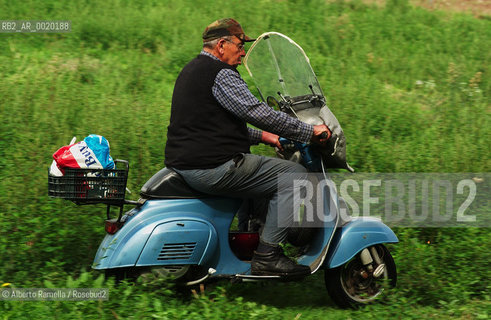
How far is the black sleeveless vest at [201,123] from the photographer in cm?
464

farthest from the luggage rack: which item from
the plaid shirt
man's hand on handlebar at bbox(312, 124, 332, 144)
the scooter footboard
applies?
the scooter footboard

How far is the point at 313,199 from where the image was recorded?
493 cm

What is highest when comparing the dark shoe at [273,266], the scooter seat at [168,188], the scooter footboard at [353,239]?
the scooter seat at [168,188]

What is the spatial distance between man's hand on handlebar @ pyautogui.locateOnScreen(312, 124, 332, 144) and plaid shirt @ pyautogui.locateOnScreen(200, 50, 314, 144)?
0.03 meters

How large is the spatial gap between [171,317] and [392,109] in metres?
4.87

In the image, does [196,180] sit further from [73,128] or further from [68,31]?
[68,31]

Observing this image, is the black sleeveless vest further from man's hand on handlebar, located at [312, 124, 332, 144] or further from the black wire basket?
man's hand on handlebar, located at [312, 124, 332, 144]

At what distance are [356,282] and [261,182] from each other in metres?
1.15

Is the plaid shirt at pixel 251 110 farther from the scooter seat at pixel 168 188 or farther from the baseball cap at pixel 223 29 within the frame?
the scooter seat at pixel 168 188

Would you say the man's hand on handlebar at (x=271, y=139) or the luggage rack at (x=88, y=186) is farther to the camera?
the man's hand on handlebar at (x=271, y=139)

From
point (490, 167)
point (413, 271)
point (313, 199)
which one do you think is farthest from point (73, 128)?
point (490, 167)

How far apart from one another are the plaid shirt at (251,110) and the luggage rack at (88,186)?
2.84 feet

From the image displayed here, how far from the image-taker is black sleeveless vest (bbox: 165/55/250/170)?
464cm

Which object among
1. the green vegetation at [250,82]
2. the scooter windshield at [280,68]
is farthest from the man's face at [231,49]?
the green vegetation at [250,82]
